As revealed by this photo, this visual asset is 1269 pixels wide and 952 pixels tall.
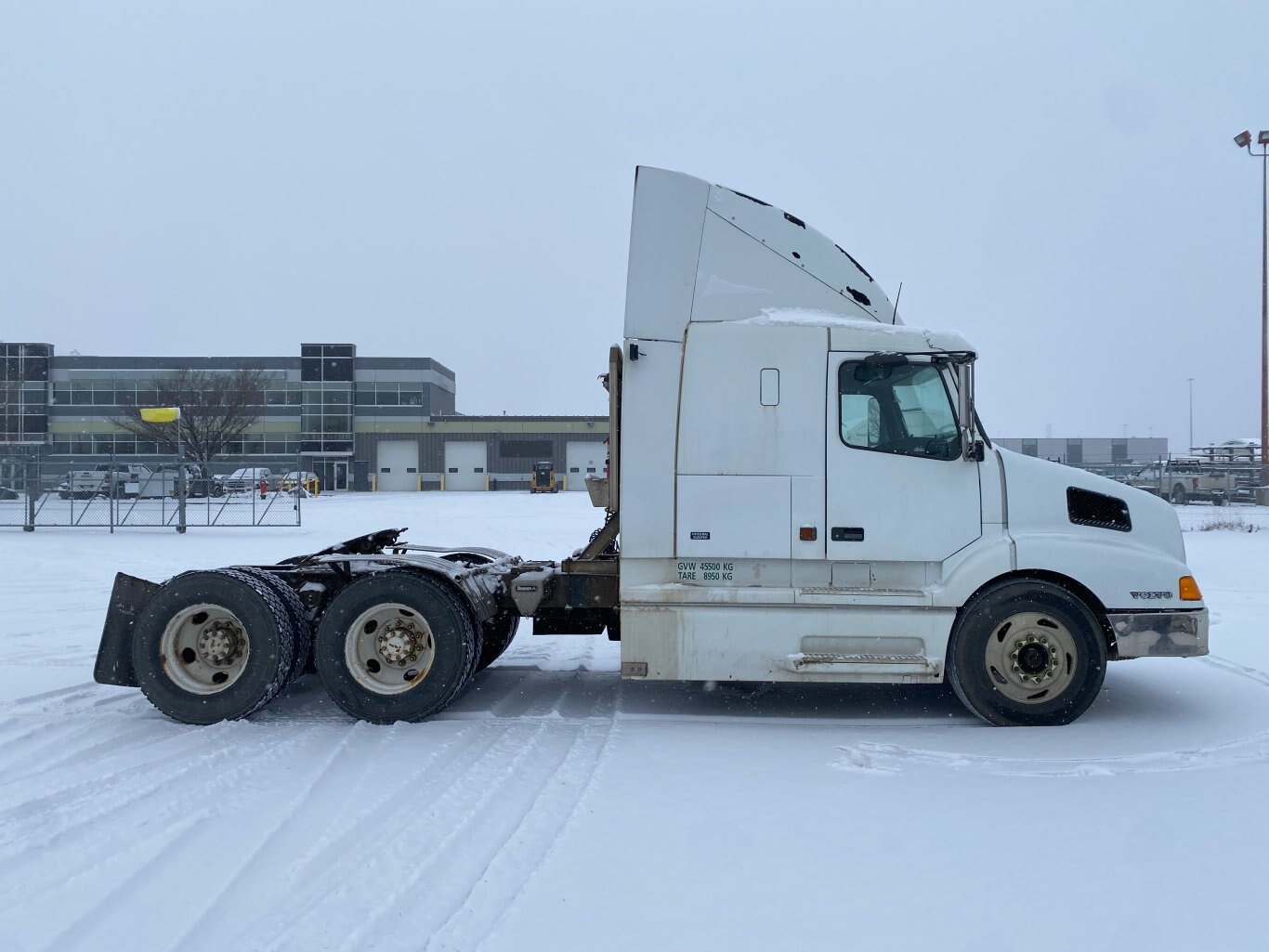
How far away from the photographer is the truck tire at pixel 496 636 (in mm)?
7625

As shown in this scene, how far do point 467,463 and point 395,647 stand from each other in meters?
62.1

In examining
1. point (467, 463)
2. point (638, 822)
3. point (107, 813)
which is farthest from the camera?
point (467, 463)

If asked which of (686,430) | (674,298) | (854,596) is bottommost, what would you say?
(854,596)

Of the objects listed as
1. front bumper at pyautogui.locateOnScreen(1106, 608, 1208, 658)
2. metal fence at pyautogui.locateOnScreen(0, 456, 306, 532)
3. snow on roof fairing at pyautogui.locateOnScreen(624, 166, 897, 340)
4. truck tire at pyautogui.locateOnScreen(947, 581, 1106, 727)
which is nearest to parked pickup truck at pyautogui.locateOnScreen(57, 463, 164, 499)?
metal fence at pyautogui.locateOnScreen(0, 456, 306, 532)

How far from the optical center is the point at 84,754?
18.3 feet

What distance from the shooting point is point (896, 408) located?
6.24 meters

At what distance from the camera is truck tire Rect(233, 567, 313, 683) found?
656cm

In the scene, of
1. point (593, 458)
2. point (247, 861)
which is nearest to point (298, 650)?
point (247, 861)

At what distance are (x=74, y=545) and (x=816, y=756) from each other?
739 inches

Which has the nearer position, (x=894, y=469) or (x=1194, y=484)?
(x=894, y=469)

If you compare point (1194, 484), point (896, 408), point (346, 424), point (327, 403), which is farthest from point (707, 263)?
point (327, 403)

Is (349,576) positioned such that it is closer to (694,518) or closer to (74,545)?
(694,518)

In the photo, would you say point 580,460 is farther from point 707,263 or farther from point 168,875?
point 168,875

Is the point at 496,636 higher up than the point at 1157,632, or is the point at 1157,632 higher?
the point at 1157,632
